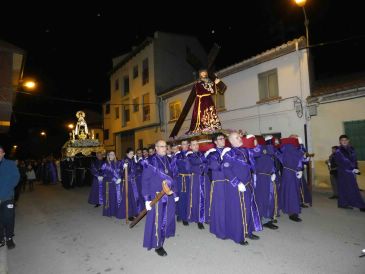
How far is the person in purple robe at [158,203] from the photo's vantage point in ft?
14.9

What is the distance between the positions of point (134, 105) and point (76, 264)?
21.4 meters

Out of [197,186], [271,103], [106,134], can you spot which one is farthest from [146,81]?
[197,186]

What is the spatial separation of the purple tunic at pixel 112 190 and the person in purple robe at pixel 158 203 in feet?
10.7

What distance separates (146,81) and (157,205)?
1978cm

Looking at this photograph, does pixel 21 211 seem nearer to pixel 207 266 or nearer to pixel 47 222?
pixel 47 222

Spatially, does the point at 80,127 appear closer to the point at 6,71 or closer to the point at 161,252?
the point at 6,71

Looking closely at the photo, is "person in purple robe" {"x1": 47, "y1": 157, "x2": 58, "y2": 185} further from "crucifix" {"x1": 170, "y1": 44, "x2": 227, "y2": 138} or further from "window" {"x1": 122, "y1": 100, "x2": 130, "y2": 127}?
"crucifix" {"x1": 170, "y1": 44, "x2": 227, "y2": 138}

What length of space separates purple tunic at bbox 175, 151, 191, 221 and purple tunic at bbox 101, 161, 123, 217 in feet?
6.45

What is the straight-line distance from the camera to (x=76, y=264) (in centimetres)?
441

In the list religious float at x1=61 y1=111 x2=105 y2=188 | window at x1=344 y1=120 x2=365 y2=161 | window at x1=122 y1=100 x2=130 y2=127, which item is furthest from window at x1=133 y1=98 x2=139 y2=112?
window at x1=344 y1=120 x2=365 y2=161

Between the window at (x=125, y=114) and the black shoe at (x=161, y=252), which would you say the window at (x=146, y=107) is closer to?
the window at (x=125, y=114)

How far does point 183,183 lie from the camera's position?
6836 mm

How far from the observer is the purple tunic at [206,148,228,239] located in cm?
505

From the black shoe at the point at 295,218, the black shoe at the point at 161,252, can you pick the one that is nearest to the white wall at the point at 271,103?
the black shoe at the point at 295,218
